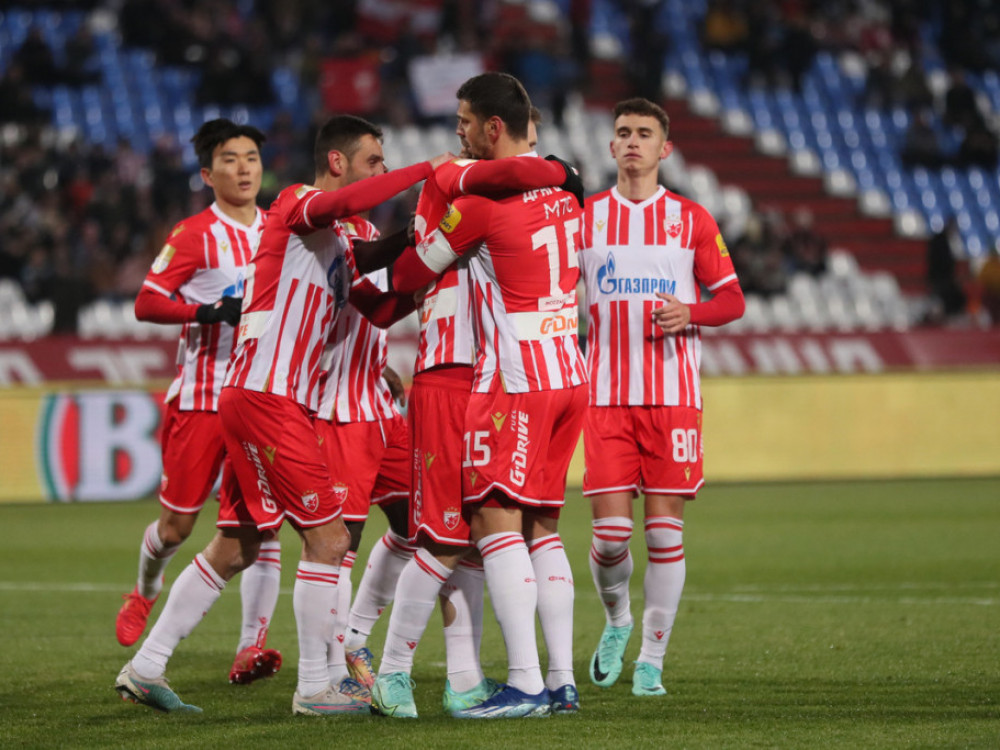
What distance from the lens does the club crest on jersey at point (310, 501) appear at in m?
5.11

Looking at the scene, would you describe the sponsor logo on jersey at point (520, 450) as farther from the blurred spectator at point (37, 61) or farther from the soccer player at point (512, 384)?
the blurred spectator at point (37, 61)

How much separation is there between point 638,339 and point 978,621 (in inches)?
99.1

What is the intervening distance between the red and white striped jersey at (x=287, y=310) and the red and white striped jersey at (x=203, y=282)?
3.33ft

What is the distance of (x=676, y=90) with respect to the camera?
2381 centimetres

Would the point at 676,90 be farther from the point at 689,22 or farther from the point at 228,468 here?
the point at 228,468

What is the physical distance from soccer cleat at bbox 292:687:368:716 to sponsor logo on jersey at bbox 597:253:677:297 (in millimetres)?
2103

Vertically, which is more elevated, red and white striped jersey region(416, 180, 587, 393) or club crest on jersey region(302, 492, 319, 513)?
red and white striped jersey region(416, 180, 587, 393)

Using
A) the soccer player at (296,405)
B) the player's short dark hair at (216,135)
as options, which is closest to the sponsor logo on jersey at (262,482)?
the soccer player at (296,405)

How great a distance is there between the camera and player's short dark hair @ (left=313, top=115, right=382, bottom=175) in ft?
17.7

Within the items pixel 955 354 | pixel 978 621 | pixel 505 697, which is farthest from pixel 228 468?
pixel 955 354

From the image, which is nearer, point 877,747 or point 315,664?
point 877,747

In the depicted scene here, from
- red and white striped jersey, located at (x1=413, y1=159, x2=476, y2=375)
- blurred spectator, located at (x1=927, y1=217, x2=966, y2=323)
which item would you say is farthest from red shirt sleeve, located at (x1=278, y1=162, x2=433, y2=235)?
blurred spectator, located at (x1=927, y1=217, x2=966, y2=323)

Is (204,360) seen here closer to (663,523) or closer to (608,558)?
(608,558)

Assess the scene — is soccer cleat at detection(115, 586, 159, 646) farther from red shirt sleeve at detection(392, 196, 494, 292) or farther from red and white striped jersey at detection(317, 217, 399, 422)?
red shirt sleeve at detection(392, 196, 494, 292)
